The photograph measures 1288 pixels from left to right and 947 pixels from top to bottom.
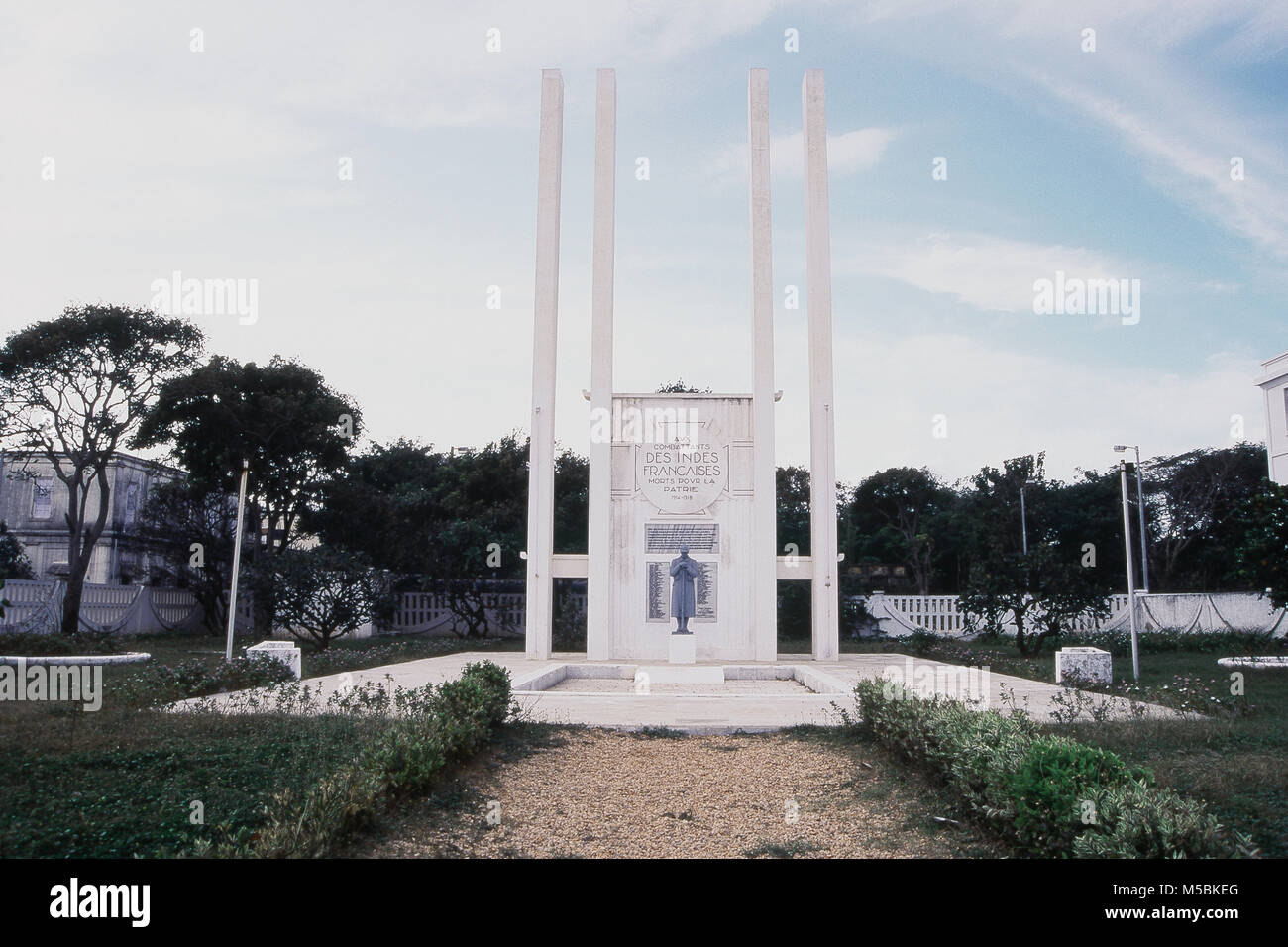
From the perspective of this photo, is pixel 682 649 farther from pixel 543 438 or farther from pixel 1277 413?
pixel 1277 413

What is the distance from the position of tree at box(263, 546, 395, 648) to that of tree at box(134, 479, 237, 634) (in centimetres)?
784

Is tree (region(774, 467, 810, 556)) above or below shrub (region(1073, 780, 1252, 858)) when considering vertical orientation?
above

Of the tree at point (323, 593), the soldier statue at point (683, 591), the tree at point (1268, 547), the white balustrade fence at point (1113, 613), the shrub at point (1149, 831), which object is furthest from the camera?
the white balustrade fence at point (1113, 613)

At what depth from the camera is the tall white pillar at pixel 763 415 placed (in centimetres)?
1648

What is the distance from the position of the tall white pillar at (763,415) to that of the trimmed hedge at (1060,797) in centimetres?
1025

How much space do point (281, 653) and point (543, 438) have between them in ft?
21.0

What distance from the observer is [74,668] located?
11.9 metres

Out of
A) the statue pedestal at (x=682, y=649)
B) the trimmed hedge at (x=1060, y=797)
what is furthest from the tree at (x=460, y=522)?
the trimmed hedge at (x=1060, y=797)

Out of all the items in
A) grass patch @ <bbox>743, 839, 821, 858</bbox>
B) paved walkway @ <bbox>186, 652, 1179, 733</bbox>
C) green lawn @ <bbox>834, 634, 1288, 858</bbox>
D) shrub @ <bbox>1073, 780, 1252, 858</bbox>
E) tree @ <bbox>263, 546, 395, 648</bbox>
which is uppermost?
tree @ <bbox>263, 546, 395, 648</bbox>

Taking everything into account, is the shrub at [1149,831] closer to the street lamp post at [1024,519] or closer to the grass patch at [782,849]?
the grass patch at [782,849]

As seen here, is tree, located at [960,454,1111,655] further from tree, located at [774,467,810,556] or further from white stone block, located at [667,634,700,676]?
tree, located at [774,467,810,556]

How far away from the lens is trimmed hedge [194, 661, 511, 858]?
410 centimetres

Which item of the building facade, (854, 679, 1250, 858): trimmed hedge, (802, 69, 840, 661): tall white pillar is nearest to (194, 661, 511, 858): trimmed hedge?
(854, 679, 1250, 858): trimmed hedge
